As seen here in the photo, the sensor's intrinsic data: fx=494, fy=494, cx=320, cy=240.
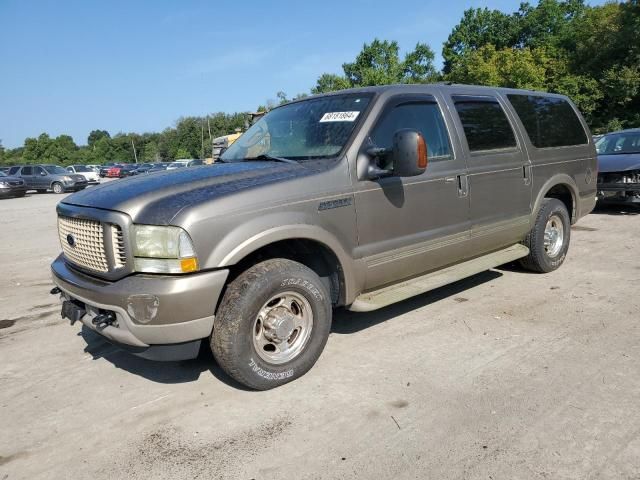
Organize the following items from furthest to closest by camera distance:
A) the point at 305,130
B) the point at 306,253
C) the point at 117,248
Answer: the point at 305,130, the point at 306,253, the point at 117,248

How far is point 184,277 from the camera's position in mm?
2848

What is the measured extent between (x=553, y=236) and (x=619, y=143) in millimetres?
5919

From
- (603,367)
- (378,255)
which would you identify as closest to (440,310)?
(378,255)

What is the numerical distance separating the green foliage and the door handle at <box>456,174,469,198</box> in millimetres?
47248

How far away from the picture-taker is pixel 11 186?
24.6m

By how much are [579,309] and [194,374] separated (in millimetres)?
3398

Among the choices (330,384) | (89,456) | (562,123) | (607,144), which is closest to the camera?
(89,456)

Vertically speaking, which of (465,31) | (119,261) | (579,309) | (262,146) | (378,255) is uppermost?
(465,31)

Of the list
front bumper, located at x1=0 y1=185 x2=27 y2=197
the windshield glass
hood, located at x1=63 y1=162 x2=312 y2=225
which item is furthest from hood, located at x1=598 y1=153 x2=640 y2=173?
the windshield glass

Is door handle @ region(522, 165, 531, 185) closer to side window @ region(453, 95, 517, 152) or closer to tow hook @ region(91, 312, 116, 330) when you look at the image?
side window @ region(453, 95, 517, 152)

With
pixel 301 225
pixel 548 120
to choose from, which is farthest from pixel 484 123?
pixel 301 225

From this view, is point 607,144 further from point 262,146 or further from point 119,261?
point 119,261

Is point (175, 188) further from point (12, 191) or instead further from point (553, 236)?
point (12, 191)

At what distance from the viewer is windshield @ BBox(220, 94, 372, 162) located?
12.4ft
